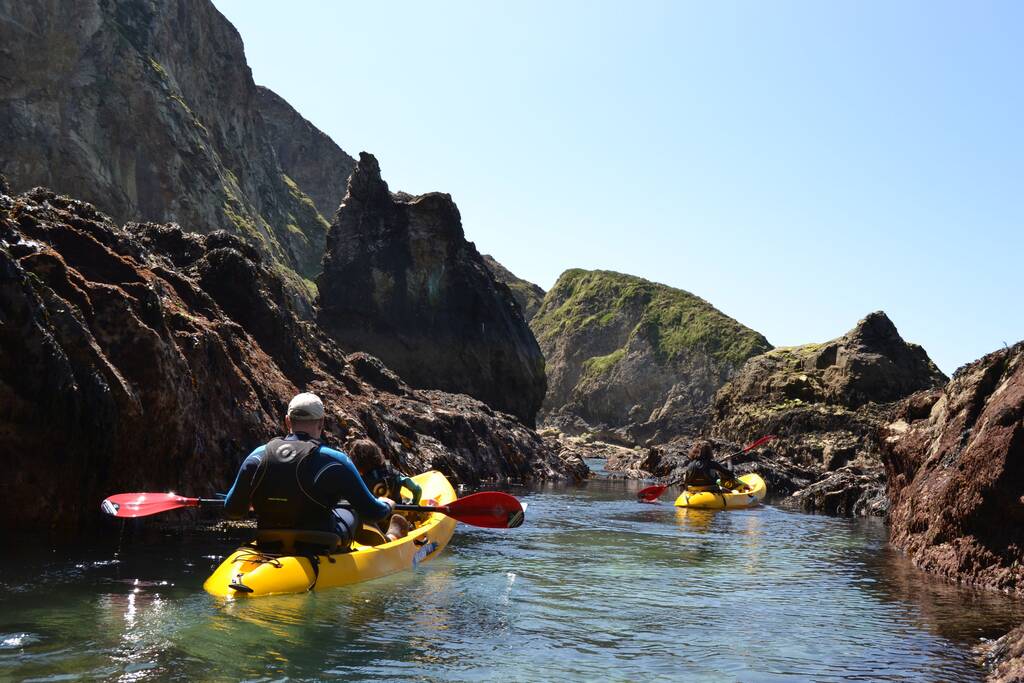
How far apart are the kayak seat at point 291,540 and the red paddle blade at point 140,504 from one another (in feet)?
3.34

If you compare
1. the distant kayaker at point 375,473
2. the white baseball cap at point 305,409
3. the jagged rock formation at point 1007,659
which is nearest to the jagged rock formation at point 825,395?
the distant kayaker at point 375,473

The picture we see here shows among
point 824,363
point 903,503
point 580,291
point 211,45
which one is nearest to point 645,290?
point 580,291

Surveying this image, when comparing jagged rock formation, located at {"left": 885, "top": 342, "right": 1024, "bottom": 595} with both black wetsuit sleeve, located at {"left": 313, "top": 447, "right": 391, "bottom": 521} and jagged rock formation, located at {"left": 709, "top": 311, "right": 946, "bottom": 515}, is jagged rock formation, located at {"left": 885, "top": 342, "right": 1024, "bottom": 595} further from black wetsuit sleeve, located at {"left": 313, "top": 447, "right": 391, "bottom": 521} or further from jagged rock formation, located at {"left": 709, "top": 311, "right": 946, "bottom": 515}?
jagged rock formation, located at {"left": 709, "top": 311, "right": 946, "bottom": 515}

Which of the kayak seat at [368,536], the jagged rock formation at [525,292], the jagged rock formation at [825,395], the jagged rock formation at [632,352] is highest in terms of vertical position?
the jagged rock formation at [525,292]

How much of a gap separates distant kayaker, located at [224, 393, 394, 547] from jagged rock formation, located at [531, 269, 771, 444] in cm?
9128

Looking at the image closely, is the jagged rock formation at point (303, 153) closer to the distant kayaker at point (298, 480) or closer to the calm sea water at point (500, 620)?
the calm sea water at point (500, 620)

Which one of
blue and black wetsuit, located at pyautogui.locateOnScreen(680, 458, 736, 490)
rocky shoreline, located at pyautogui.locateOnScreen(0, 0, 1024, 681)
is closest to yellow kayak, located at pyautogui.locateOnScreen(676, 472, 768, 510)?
blue and black wetsuit, located at pyautogui.locateOnScreen(680, 458, 736, 490)

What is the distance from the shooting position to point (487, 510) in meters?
9.78

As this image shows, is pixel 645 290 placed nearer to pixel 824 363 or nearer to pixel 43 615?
pixel 824 363

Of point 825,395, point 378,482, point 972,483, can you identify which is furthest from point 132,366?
point 825,395

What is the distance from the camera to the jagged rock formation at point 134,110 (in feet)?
151

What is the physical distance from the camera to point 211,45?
73.9 m

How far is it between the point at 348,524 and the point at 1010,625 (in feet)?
20.1

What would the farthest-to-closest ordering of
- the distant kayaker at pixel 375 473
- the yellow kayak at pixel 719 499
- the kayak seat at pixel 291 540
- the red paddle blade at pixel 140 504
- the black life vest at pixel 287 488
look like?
the yellow kayak at pixel 719 499, the distant kayaker at pixel 375 473, the red paddle blade at pixel 140 504, the kayak seat at pixel 291 540, the black life vest at pixel 287 488
